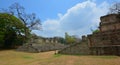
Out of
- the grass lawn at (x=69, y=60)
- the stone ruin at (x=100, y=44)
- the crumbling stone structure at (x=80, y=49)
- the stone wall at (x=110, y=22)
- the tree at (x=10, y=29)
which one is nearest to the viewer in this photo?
the grass lawn at (x=69, y=60)

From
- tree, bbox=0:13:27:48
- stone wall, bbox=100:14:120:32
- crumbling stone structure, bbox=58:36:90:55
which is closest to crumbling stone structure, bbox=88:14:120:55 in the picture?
crumbling stone structure, bbox=58:36:90:55

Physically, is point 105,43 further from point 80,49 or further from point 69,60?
point 69,60

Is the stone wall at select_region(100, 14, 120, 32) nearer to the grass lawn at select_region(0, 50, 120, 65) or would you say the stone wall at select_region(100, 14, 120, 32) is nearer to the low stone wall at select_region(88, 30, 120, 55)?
the low stone wall at select_region(88, 30, 120, 55)

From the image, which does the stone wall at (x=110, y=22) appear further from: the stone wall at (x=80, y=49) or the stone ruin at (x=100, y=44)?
the stone wall at (x=80, y=49)

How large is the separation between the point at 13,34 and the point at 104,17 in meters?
21.1

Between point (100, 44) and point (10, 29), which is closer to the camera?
point (100, 44)

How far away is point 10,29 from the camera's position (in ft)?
135

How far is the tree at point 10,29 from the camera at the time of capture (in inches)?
1575

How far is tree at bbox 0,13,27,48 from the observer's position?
40000 millimetres

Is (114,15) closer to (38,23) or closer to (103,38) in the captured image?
(103,38)

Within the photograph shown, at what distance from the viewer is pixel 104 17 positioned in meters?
30.7

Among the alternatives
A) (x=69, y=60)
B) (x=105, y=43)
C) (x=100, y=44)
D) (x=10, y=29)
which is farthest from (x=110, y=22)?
(x=10, y=29)

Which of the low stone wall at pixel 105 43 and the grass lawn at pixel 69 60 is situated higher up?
the low stone wall at pixel 105 43

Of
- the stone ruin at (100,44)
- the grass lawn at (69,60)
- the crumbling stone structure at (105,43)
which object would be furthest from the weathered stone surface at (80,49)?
the grass lawn at (69,60)
